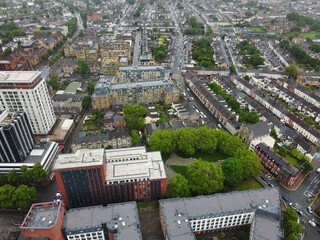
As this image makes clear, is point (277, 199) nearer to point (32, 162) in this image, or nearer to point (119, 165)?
point (119, 165)

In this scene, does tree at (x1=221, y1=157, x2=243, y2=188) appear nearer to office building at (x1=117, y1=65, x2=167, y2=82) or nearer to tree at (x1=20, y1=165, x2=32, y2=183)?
tree at (x1=20, y1=165, x2=32, y2=183)

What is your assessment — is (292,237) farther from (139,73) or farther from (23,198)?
(139,73)

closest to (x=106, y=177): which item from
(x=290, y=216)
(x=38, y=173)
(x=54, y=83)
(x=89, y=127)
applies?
(x=38, y=173)

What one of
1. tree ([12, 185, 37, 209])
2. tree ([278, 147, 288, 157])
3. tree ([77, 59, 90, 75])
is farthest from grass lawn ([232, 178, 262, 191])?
tree ([77, 59, 90, 75])

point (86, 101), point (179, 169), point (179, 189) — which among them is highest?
point (86, 101)

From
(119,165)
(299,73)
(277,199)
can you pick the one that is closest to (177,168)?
(119,165)

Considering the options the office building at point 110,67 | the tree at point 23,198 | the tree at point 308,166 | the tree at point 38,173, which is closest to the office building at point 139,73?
the office building at point 110,67
